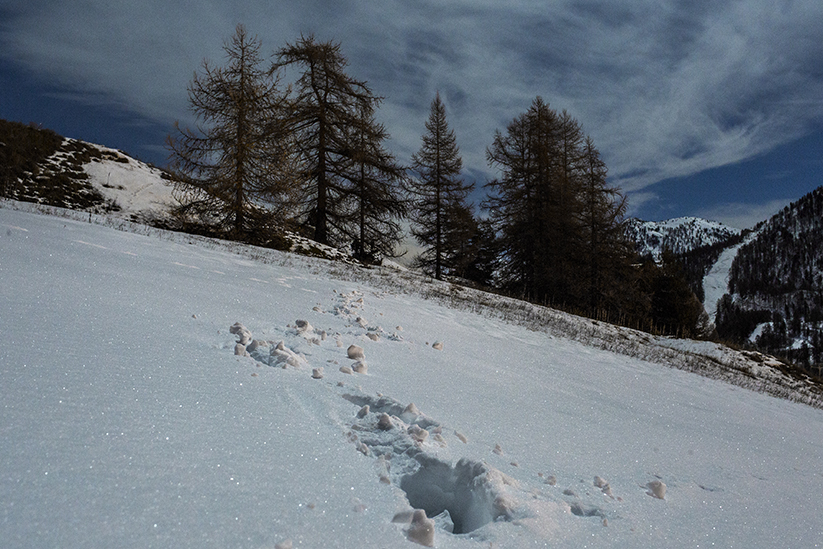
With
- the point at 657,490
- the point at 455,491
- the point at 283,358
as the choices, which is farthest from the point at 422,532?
the point at 283,358

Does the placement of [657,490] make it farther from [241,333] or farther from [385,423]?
[241,333]

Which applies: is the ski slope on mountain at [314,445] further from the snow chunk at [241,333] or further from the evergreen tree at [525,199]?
the evergreen tree at [525,199]

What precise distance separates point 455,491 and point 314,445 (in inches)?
23.6

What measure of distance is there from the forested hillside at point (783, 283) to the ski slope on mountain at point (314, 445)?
123 meters

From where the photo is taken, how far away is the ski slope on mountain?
1114 millimetres

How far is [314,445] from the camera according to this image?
1619 millimetres

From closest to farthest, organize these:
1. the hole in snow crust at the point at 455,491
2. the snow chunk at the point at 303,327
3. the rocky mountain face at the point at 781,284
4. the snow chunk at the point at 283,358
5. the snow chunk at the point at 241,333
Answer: the hole in snow crust at the point at 455,491, the snow chunk at the point at 283,358, the snow chunk at the point at 241,333, the snow chunk at the point at 303,327, the rocky mountain face at the point at 781,284

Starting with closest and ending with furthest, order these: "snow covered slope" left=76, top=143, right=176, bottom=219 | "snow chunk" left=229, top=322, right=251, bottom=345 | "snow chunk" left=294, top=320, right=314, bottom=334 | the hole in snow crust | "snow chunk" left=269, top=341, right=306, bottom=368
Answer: the hole in snow crust
"snow chunk" left=269, top=341, right=306, bottom=368
"snow chunk" left=229, top=322, right=251, bottom=345
"snow chunk" left=294, top=320, right=314, bottom=334
"snow covered slope" left=76, top=143, right=176, bottom=219

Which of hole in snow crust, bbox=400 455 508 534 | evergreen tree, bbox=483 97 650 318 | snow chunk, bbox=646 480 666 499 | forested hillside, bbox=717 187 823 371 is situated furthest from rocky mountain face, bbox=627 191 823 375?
hole in snow crust, bbox=400 455 508 534

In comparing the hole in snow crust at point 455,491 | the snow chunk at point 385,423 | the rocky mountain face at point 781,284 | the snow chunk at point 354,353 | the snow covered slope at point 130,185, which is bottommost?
the hole in snow crust at point 455,491

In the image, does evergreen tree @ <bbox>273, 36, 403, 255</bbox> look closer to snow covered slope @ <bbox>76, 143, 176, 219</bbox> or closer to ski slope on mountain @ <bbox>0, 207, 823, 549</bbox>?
snow covered slope @ <bbox>76, 143, 176, 219</bbox>

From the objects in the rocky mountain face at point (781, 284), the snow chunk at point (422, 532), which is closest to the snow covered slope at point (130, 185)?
the snow chunk at point (422, 532)

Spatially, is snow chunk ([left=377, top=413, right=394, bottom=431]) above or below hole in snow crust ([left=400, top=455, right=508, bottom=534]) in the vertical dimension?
above

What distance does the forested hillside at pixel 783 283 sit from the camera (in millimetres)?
113475
